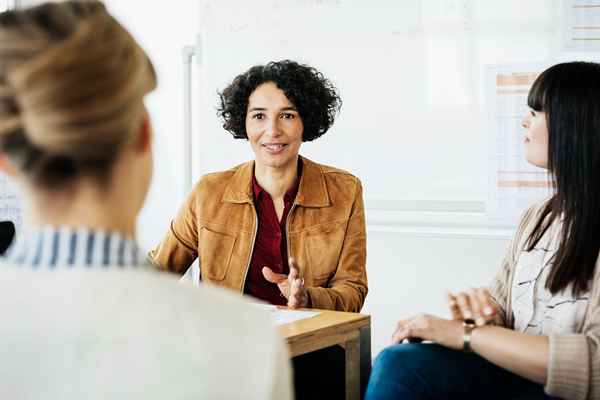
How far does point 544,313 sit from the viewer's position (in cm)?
192

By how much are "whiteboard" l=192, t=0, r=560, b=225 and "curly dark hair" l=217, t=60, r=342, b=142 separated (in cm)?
72

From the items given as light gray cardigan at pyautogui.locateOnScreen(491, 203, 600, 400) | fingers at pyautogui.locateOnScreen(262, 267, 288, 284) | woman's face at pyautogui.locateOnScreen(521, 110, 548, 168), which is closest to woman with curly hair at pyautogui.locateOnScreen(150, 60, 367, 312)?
fingers at pyautogui.locateOnScreen(262, 267, 288, 284)

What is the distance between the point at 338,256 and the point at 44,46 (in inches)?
70.5

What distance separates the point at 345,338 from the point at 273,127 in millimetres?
893

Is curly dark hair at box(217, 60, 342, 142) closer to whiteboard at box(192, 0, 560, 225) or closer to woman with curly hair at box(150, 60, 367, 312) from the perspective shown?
woman with curly hair at box(150, 60, 367, 312)

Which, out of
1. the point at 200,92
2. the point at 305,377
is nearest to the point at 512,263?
the point at 305,377

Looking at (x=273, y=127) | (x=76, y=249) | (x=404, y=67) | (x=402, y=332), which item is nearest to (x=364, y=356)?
(x=402, y=332)

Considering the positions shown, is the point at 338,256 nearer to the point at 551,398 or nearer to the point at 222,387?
the point at 551,398

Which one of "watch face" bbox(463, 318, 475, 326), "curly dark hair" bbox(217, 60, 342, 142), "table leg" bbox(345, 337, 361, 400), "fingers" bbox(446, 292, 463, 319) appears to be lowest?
"table leg" bbox(345, 337, 361, 400)

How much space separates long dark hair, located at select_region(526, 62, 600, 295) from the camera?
73.4 inches

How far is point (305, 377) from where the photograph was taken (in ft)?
7.44

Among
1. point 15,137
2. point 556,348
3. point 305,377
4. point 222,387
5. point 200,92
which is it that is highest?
point 200,92

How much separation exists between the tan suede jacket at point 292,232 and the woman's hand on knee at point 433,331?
1.64 ft

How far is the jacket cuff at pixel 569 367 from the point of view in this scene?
1.70 m
